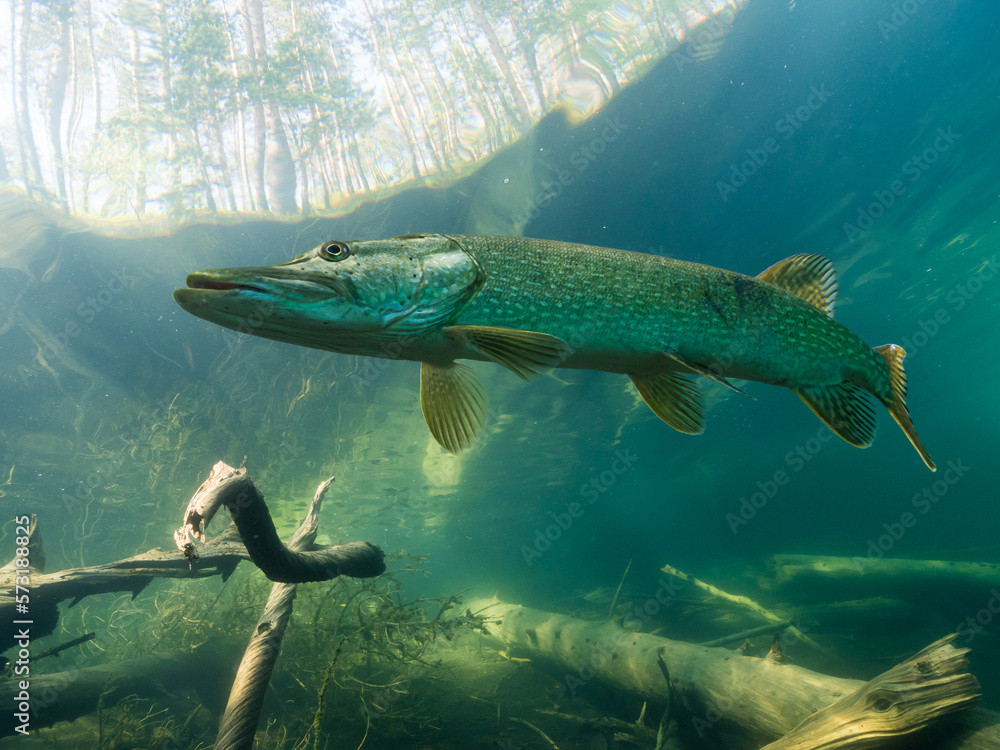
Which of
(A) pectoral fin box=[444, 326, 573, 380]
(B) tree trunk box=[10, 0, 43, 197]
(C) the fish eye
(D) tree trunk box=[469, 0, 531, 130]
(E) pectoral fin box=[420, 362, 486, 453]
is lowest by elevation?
(E) pectoral fin box=[420, 362, 486, 453]

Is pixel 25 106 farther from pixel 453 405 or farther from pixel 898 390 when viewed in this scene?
pixel 898 390

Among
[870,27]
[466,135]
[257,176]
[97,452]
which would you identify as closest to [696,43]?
[870,27]

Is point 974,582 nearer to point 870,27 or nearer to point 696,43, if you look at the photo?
point 870,27

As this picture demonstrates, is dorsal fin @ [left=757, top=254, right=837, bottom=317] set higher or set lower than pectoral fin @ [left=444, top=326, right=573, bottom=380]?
higher

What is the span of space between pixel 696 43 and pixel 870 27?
142 inches

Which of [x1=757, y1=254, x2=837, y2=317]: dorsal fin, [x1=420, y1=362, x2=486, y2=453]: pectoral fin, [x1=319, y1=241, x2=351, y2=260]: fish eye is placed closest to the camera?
[x1=319, y1=241, x2=351, y2=260]: fish eye

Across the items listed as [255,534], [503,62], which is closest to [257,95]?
[503,62]

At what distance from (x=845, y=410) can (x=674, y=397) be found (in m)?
0.88

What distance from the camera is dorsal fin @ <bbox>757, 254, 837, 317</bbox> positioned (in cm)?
245

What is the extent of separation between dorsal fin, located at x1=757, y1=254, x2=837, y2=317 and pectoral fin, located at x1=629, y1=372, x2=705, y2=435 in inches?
36.3

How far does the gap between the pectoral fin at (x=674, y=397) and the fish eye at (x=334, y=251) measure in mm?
1399

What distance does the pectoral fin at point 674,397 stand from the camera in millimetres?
2043

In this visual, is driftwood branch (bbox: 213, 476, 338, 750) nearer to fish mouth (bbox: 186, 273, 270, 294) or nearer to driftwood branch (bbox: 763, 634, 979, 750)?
fish mouth (bbox: 186, 273, 270, 294)

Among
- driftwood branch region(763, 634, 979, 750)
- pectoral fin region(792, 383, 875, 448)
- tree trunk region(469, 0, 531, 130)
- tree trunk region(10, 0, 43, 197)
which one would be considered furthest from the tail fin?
tree trunk region(10, 0, 43, 197)
